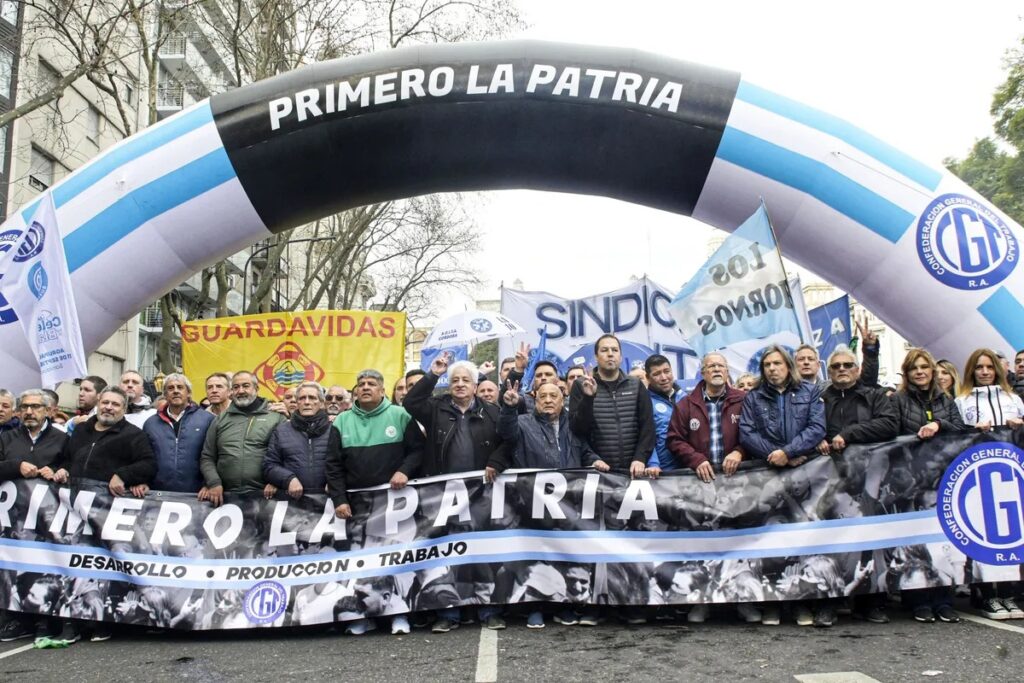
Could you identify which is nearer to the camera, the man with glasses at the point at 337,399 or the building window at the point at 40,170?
the man with glasses at the point at 337,399

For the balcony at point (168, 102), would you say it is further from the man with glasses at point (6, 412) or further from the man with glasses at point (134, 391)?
the man with glasses at point (6, 412)

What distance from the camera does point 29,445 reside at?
6.15m

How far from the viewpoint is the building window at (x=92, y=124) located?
24.6m

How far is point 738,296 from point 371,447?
9.48 feet

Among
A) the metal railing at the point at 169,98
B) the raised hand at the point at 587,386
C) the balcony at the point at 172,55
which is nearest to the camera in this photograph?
the raised hand at the point at 587,386

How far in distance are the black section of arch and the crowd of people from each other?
2319 millimetres

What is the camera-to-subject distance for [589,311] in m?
10.5

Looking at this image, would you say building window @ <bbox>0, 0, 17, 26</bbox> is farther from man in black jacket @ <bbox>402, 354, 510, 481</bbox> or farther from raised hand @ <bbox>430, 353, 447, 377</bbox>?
man in black jacket @ <bbox>402, 354, 510, 481</bbox>

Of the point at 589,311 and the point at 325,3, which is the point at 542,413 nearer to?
the point at 589,311

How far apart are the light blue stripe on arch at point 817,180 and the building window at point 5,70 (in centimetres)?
1732

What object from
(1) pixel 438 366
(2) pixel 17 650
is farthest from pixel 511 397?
(2) pixel 17 650

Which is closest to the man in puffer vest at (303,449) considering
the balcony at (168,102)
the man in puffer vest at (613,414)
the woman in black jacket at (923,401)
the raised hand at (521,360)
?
the raised hand at (521,360)

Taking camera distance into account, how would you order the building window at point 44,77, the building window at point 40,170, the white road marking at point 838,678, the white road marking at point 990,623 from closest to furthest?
the white road marking at point 838,678
the white road marking at point 990,623
the building window at point 44,77
the building window at point 40,170

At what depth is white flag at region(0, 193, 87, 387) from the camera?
666 cm
